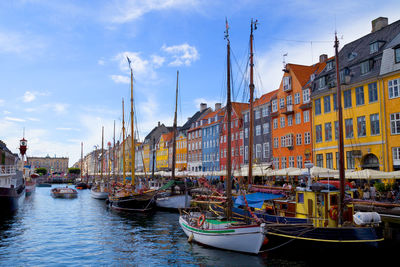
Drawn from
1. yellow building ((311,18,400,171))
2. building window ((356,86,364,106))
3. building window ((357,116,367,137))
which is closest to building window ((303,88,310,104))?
yellow building ((311,18,400,171))

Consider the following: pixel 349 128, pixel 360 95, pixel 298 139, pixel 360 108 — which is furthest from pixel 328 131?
pixel 298 139

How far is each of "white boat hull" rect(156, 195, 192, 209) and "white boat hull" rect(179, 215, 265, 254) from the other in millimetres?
18332

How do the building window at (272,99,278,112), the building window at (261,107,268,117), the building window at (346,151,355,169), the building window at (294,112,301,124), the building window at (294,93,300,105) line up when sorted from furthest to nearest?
the building window at (261,107,268,117) < the building window at (272,99,278,112) < the building window at (294,93,300,105) < the building window at (294,112,301,124) < the building window at (346,151,355,169)

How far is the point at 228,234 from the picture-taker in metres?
18.5

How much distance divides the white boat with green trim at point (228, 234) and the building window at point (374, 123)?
22.2 m

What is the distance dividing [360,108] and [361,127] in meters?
2.09

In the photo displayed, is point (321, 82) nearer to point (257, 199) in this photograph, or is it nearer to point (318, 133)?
point (318, 133)

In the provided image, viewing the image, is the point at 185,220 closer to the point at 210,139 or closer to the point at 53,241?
the point at 53,241

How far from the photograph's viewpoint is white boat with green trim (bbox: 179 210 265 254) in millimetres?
17578

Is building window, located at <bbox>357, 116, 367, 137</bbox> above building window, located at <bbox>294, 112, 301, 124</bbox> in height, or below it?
below

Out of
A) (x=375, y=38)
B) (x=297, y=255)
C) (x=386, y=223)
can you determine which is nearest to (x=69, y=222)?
(x=297, y=255)

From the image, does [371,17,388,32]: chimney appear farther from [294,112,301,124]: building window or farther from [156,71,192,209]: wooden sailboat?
[156,71,192,209]: wooden sailboat

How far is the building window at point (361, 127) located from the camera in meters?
37.0

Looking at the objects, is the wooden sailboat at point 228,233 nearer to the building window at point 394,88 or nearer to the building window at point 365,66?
the building window at point 394,88
